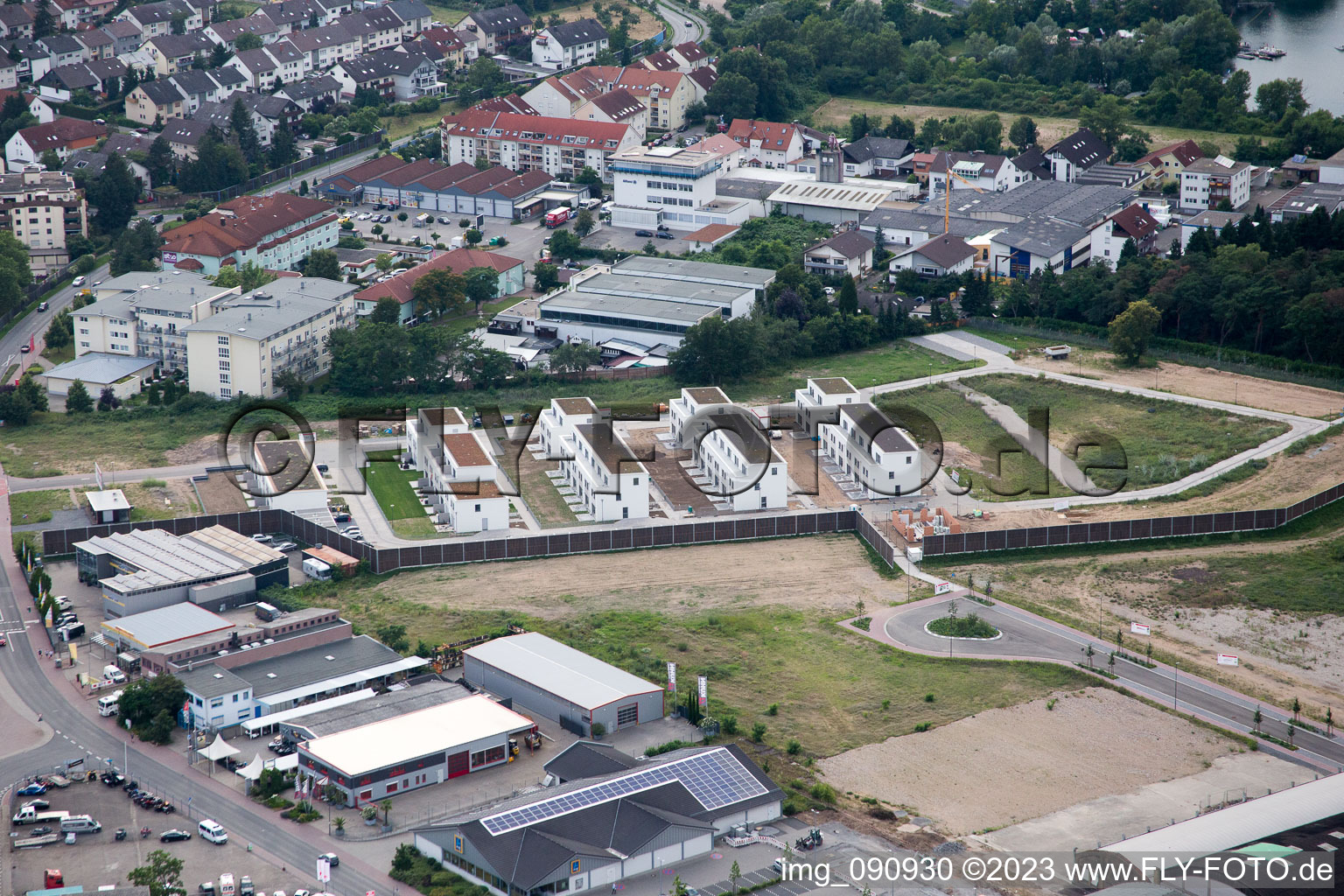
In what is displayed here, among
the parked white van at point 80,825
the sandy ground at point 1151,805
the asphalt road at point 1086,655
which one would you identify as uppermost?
the asphalt road at point 1086,655

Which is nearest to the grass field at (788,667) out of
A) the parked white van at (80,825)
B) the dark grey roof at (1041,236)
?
the parked white van at (80,825)

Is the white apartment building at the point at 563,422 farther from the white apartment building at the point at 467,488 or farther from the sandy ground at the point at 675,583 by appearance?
the sandy ground at the point at 675,583

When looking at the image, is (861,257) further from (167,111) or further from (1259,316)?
(167,111)

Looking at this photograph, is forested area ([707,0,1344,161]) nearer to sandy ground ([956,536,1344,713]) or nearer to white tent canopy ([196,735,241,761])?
sandy ground ([956,536,1344,713])

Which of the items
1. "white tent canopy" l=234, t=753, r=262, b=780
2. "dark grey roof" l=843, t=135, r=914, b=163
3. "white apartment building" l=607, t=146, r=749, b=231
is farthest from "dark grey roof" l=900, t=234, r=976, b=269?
"white tent canopy" l=234, t=753, r=262, b=780

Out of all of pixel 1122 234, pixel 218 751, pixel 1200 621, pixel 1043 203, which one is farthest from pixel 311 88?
pixel 1200 621

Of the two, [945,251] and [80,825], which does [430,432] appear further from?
[945,251]
